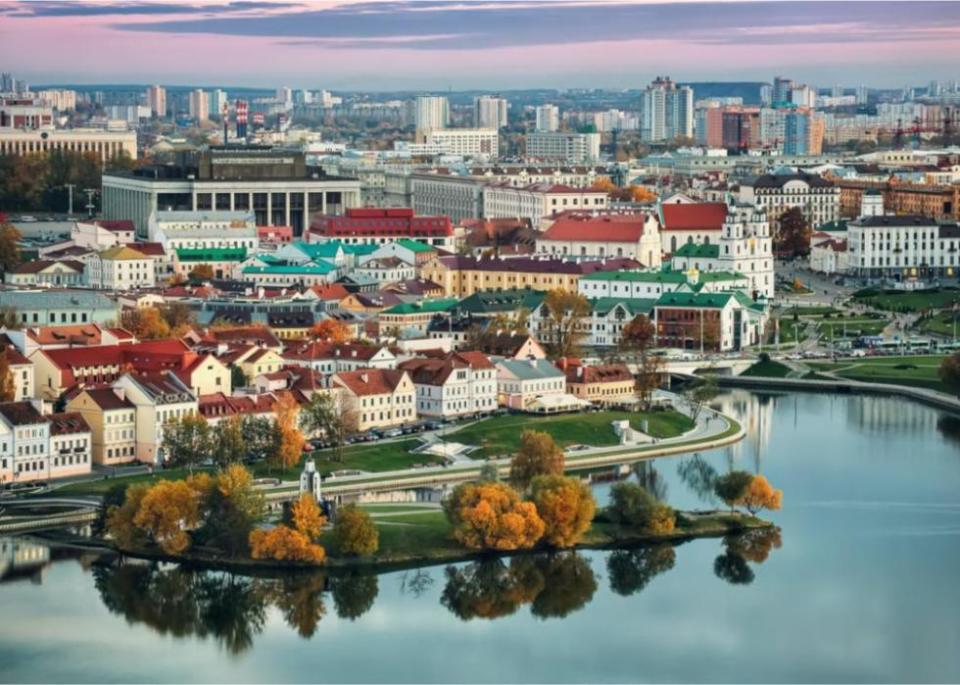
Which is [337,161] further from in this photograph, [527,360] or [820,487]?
[820,487]

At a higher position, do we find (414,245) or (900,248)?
(414,245)

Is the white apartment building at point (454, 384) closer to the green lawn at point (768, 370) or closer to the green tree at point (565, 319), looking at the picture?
the green tree at point (565, 319)

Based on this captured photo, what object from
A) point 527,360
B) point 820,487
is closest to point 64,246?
point 527,360

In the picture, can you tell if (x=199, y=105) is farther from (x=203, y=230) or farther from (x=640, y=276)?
(x=640, y=276)

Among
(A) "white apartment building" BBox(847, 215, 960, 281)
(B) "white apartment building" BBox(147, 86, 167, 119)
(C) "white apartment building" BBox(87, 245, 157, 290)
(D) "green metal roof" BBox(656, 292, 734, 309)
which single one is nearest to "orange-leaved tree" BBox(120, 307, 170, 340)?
(C) "white apartment building" BBox(87, 245, 157, 290)

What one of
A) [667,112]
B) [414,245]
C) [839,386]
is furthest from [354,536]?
[667,112]

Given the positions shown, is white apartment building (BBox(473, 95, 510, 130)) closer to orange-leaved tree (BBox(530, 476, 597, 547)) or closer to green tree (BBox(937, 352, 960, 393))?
green tree (BBox(937, 352, 960, 393))
